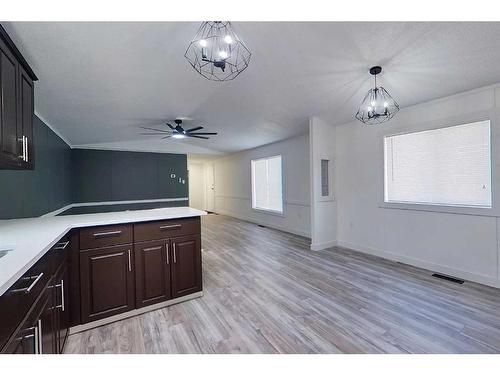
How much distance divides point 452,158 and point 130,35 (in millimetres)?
3895

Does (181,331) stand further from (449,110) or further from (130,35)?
(449,110)

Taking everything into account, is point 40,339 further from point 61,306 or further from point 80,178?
point 80,178

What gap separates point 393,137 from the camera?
12.2ft

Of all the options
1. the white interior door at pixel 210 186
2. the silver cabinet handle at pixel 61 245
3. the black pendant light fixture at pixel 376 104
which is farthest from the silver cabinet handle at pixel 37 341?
the white interior door at pixel 210 186

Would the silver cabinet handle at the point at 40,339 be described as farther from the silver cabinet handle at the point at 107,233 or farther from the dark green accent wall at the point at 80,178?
the dark green accent wall at the point at 80,178

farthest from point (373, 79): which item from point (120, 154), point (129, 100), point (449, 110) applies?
point (120, 154)

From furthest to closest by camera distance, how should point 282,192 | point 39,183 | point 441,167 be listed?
point 282,192
point 441,167
point 39,183

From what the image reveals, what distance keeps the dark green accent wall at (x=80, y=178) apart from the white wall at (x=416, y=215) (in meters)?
4.58

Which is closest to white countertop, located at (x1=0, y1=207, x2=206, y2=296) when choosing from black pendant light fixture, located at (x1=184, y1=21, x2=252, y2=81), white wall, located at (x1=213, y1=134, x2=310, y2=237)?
black pendant light fixture, located at (x1=184, y1=21, x2=252, y2=81)

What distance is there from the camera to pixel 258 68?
8.74 ft

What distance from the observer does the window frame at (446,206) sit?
2.74 m

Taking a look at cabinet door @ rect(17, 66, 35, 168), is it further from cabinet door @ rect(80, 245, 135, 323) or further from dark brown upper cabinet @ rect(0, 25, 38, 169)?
cabinet door @ rect(80, 245, 135, 323)

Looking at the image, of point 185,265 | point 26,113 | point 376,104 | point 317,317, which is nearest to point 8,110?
point 26,113

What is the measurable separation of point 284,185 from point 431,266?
3.37 metres
